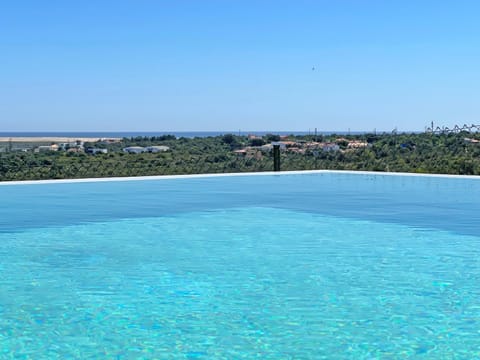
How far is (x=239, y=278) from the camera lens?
237 inches

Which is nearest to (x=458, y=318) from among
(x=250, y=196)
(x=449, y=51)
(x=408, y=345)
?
(x=408, y=345)

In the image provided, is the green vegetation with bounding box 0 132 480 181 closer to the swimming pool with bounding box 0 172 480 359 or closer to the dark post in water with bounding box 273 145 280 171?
the dark post in water with bounding box 273 145 280 171

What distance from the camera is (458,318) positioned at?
4770mm

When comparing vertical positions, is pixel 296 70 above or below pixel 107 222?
above

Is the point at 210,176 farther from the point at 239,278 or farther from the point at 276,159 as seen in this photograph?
the point at 239,278

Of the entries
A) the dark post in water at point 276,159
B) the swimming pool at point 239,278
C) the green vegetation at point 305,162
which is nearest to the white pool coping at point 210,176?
the dark post in water at point 276,159

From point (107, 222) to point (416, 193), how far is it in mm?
6342

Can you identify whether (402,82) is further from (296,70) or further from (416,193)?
(416,193)

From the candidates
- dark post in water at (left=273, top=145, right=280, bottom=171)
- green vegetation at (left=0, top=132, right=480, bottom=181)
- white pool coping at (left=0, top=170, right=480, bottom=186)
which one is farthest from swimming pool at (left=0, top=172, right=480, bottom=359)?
green vegetation at (left=0, top=132, right=480, bottom=181)

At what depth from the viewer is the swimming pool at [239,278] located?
425cm

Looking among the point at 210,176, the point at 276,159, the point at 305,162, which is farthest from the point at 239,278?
the point at 305,162

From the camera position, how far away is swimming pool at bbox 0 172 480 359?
4.25 metres

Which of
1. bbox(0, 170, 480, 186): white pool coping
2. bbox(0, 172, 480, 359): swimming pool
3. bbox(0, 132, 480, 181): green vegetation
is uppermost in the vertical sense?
bbox(0, 132, 480, 181): green vegetation

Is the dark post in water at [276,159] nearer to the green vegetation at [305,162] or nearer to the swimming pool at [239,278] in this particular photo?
the green vegetation at [305,162]
